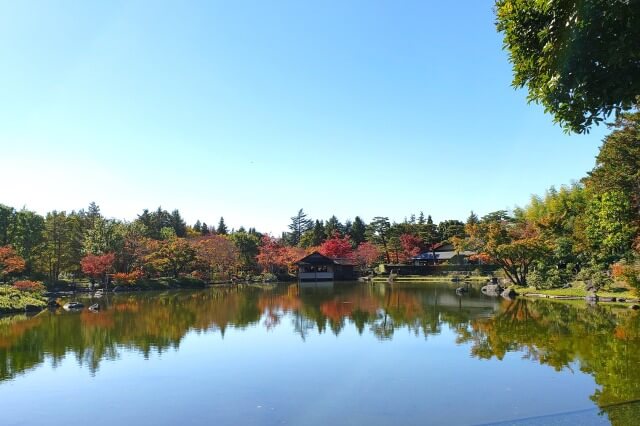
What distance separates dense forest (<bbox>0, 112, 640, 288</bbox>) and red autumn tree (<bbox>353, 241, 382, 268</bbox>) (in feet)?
0.36

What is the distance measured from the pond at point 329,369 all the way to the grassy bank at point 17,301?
301cm

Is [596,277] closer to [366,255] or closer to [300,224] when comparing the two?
[366,255]

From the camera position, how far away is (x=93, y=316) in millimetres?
18047

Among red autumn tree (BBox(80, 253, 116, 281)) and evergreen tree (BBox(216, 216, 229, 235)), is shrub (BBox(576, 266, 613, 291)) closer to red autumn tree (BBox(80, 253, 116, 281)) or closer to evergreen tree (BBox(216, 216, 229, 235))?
red autumn tree (BBox(80, 253, 116, 281))

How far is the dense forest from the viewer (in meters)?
20.0

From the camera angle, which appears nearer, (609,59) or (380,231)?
(609,59)

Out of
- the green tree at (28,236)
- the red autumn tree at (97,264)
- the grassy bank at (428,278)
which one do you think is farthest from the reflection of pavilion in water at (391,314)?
the green tree at (28,236)

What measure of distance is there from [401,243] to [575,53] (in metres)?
43.4

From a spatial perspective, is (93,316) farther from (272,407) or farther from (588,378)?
(588,378)

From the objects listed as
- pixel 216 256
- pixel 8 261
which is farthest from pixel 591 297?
pixel 216 256

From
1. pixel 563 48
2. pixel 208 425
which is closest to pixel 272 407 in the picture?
pixel 208 425

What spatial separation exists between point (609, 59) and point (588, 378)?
571 cm

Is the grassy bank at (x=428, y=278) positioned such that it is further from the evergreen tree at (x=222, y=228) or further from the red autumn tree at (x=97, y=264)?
the evergreen tree at (x=222, y=228)

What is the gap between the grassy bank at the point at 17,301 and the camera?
19.8 m
